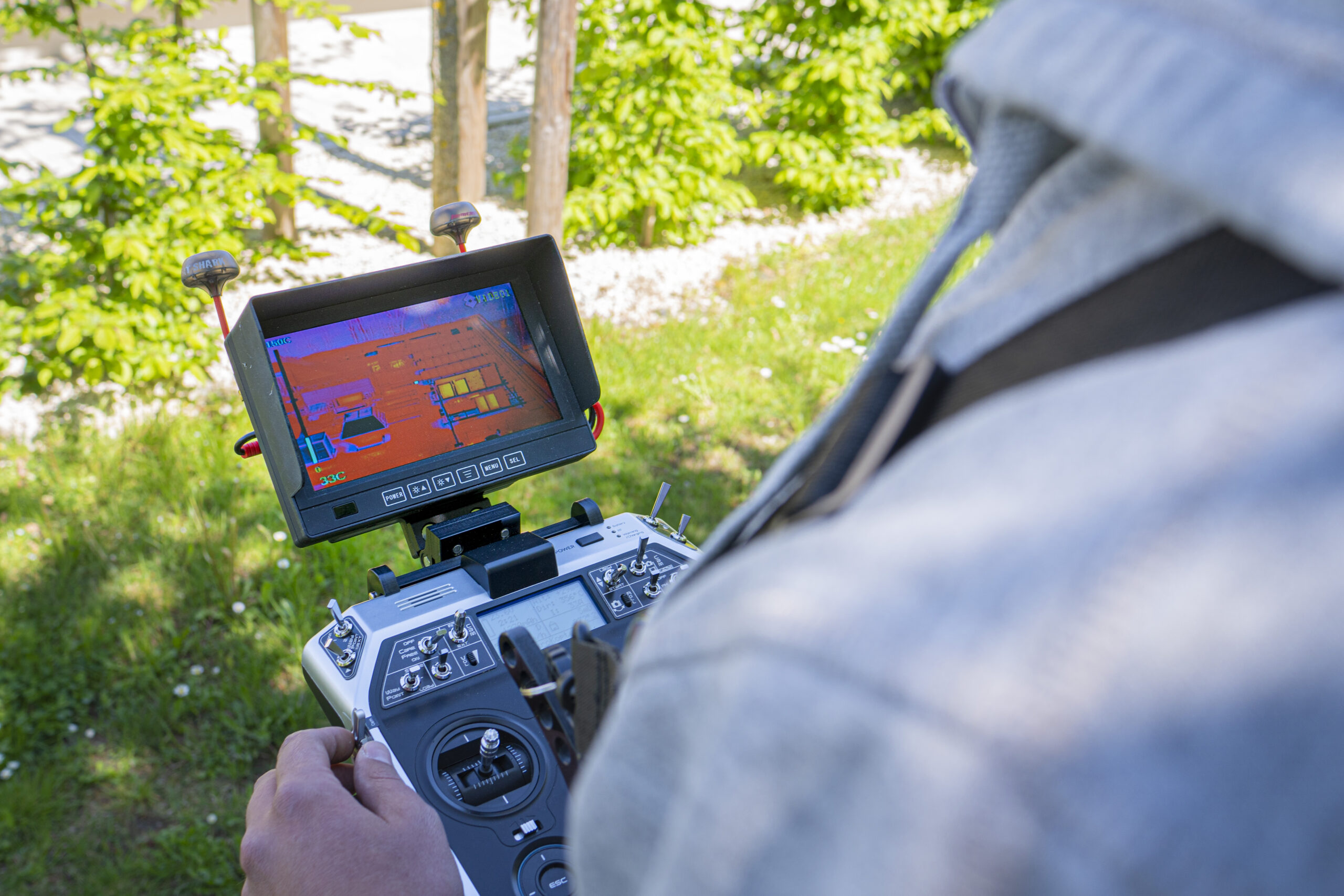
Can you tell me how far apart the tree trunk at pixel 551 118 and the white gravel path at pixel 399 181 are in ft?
1.64

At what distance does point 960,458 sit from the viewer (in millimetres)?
361

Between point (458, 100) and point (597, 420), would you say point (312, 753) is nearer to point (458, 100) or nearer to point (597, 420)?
point (597, 420)

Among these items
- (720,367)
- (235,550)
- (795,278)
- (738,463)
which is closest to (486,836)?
(235,550)

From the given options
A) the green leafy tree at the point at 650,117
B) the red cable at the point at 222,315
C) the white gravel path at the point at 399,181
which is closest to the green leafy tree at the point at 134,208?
the white gravel path at the point at 399,181

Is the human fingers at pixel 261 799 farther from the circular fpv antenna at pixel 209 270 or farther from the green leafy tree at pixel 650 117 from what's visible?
the green leafy tree at pixel 650 117

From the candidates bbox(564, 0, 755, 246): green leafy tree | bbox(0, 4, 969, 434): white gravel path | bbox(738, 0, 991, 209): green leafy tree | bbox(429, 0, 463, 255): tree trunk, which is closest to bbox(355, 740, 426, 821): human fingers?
bbox(0, 4, 969, 434): white gravel path

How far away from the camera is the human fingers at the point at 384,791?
1.02 metres

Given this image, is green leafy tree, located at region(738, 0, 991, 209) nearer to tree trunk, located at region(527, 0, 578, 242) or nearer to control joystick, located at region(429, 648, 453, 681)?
tree trunk, located at region(527, 0, 578, 242)

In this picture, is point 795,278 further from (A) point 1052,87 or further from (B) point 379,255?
(A) point 1052,87

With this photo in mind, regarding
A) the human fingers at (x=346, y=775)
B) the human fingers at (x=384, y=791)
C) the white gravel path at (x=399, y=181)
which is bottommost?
the white gravel path at (x=399, y=181)

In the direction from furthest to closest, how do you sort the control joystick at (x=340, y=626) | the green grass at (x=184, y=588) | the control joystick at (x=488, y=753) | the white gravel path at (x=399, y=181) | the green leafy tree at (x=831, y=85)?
the green leafy tree at (x=831, y=85) → the white gravel path at (x=399, y=181) → the green grass at (x=184, y=588) → the control joystick at (x=340, y=626) → the control joystick at (x=488, y=753)

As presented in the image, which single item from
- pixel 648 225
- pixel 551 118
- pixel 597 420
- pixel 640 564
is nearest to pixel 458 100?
pixel 551 118

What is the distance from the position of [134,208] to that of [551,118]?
1.73 meters

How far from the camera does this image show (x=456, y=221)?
1.68 meters
